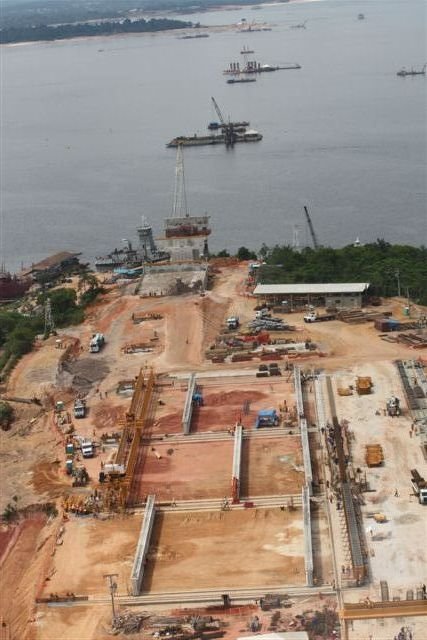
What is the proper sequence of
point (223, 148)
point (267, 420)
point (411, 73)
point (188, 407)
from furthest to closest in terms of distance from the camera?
point (411, 73) < point (223, 148) < point (188, 407) < point (267, 420)

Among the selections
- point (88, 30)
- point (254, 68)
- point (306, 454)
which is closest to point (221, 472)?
point (306, 454)

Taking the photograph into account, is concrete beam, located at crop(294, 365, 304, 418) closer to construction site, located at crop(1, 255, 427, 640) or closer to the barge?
construction site, located at crop(1, 255, 427, 640)

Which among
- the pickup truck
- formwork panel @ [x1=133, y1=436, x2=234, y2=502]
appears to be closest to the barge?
the pickup truck

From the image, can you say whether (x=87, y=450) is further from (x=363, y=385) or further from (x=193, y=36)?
(x=193, y=36)

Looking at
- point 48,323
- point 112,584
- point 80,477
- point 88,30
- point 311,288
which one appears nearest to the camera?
point 112,584

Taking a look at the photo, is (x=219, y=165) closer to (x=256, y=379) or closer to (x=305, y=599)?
(x=256, y=379)

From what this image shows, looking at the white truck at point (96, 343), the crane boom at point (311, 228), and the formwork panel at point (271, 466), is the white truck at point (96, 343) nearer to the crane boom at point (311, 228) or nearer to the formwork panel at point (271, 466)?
the formwork panel at point (271, 466)
